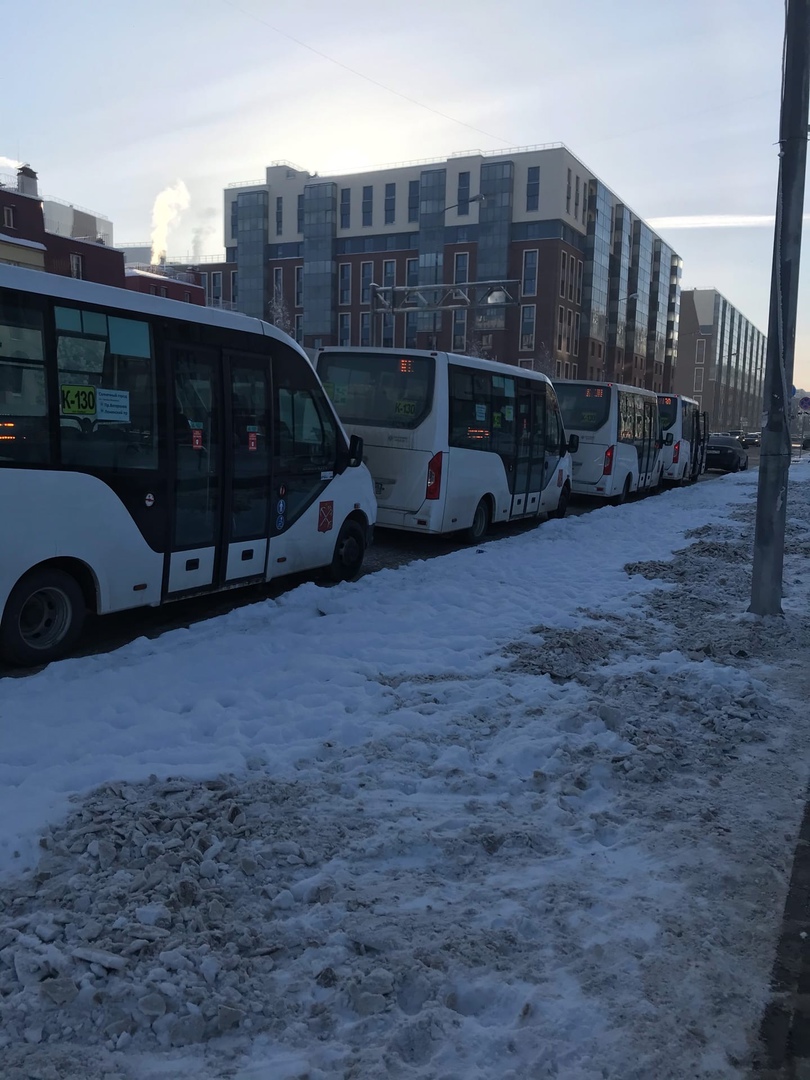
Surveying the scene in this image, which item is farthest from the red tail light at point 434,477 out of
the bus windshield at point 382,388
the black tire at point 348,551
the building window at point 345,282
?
the building window at point 345,282

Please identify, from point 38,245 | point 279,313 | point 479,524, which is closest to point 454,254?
point 279,313

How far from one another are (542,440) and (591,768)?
11693 millimetres

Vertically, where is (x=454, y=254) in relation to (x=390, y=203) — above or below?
below

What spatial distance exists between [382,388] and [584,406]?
9.77 metres

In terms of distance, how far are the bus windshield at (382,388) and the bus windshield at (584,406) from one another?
30.0 feet

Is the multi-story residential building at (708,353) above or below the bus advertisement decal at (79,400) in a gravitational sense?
above

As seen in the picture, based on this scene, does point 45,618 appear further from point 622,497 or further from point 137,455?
point 622,497

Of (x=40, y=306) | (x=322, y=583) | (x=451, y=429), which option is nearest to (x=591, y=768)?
(x=40, y=306)

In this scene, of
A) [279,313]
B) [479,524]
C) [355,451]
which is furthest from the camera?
[279,313]

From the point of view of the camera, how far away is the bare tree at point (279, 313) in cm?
8419

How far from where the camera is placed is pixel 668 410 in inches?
1105

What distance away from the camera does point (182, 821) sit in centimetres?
385

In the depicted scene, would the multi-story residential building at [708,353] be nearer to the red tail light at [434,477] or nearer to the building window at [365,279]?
the building window at [365,279]

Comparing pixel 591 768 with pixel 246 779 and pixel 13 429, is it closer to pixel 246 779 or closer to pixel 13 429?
pixel 246 779
